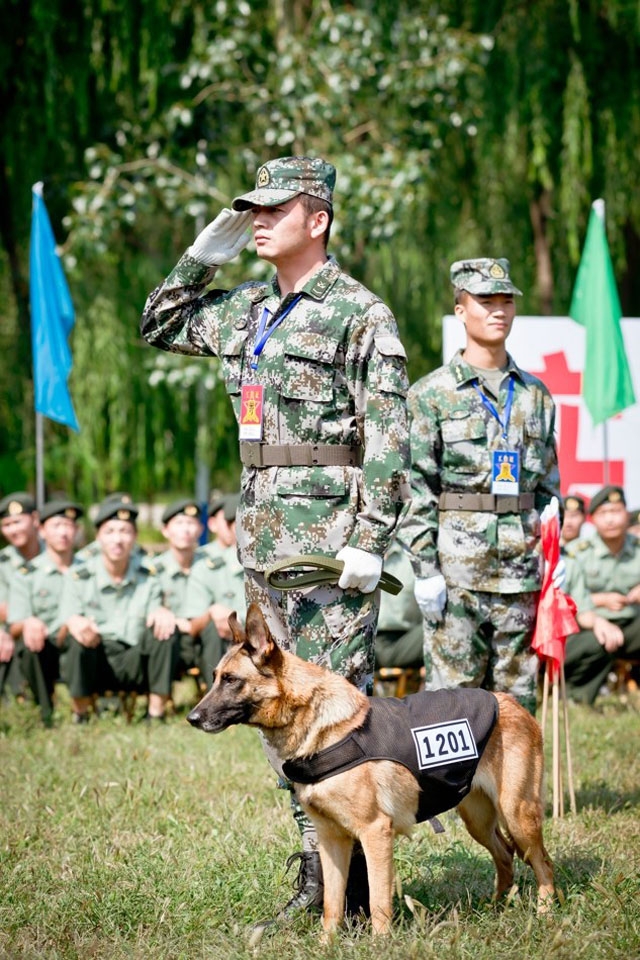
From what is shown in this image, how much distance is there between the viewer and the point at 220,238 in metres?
4.55

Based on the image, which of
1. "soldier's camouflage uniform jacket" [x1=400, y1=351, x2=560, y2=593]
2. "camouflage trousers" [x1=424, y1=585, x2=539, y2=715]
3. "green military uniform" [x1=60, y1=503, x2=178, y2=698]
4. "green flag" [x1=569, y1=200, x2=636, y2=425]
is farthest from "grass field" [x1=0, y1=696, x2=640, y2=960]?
"green flag" [x1=569, y1=200, x2=636, y2=425]

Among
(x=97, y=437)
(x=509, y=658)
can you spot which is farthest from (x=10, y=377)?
(x=509, y=658)

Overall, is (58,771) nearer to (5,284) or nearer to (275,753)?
(275,753)

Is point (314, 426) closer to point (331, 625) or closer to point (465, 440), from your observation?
point (331, 625)

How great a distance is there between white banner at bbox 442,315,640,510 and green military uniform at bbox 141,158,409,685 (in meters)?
5.98

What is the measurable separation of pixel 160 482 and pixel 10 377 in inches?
86.7

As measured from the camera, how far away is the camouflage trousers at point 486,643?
566 centimetres

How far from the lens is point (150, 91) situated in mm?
12555

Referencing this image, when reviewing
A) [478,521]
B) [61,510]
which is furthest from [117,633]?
[478,521]

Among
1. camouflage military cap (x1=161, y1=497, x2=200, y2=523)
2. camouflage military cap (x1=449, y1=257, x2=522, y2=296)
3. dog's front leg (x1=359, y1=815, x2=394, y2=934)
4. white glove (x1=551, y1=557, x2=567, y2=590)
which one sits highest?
camouflage military cap (x1=449, y1=257, x2=522, y2=296)

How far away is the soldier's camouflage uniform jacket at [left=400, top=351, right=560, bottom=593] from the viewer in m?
5.64

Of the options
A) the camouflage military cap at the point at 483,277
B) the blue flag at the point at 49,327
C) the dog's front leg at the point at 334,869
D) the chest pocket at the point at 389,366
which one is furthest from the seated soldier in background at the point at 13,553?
the chest pocket at the point at 389,366

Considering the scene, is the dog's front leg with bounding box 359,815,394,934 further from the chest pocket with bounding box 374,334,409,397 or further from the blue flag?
the blue flag

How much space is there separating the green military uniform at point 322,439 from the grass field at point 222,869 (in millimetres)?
926
